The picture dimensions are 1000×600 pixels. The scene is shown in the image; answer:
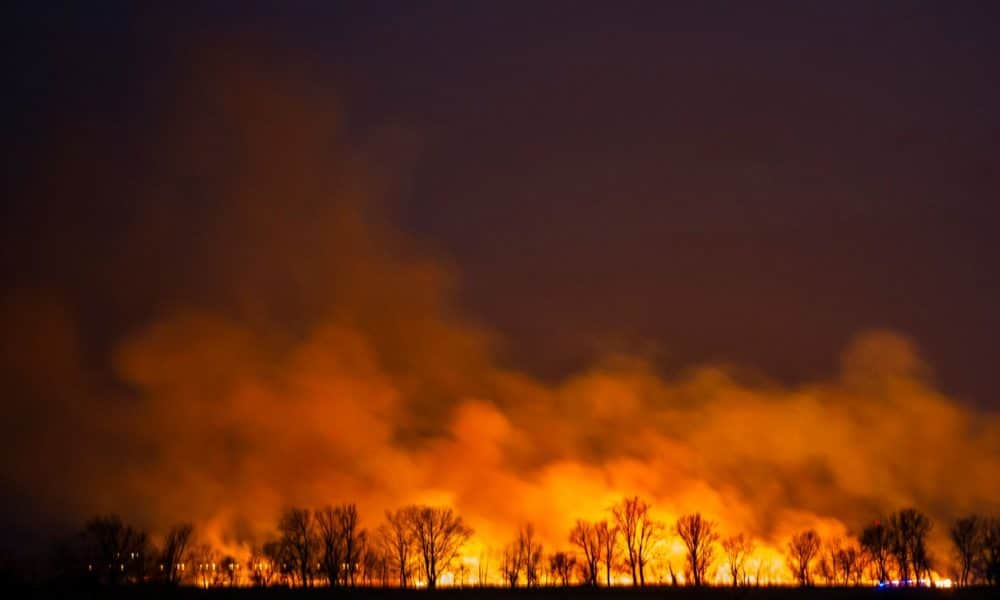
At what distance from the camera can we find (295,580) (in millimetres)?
147000

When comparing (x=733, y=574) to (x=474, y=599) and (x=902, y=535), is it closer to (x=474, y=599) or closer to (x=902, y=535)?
(x=902, y=535)

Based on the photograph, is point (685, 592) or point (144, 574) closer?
point (685, 592)

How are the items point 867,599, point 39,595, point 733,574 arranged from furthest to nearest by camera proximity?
1. point 733,574
2. point 39,595
3. point 867,599

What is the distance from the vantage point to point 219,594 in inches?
4417

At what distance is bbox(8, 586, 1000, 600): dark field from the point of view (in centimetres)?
10425

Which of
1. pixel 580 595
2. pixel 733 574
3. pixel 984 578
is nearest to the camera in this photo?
pixel 580 595

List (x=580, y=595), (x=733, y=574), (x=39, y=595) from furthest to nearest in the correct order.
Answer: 1. (x=733, y=574)
2. (x=580, y=595)
3. (x=39, y=595)

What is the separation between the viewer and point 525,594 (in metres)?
117

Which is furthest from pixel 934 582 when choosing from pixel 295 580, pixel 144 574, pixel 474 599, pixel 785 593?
pixel 144 574

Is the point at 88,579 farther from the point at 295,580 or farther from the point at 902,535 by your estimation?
the point at 902,535

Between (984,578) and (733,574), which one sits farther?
(733,574)

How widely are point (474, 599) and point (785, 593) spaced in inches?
1325

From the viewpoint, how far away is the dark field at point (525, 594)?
104m

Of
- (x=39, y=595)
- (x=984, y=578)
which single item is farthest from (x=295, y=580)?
(x=984, y=578)
